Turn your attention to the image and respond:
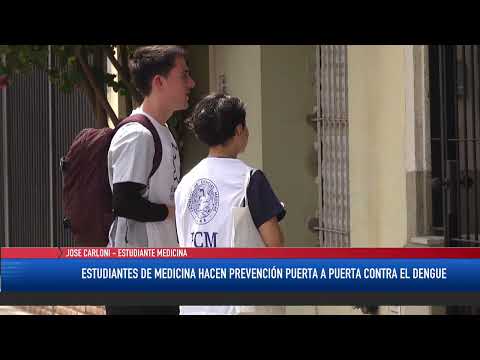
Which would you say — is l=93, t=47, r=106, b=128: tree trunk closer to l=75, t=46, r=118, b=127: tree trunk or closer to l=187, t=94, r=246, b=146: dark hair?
l=75, t=46, r=118, b=127: tree trunk

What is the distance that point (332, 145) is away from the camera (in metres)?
9.73

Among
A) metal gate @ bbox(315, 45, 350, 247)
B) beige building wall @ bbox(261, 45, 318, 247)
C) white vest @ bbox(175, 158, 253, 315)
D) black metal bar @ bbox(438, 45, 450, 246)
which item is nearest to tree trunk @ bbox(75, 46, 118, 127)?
beige building wall @ bbox(261, 45, 318, 247)

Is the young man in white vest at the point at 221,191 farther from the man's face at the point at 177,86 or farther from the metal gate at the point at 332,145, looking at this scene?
the metal gate at the point at 332,145

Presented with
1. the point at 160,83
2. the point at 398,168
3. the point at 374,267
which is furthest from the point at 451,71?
the point at 160,83

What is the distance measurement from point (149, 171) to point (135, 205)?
Answer: 0.18m

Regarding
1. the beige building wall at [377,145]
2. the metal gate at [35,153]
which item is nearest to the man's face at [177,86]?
the beige building wall at [377,145]

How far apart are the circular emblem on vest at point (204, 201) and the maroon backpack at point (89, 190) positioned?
71 cm

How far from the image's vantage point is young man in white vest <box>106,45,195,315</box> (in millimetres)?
5887

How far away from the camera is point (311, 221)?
33.9ft

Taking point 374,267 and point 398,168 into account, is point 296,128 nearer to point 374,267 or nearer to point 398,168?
point 398,168

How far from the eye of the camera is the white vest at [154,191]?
5.94m

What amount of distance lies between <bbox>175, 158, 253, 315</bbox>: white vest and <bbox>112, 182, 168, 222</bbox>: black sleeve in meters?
0.29

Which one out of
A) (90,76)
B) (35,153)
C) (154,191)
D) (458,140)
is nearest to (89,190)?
(154,191)

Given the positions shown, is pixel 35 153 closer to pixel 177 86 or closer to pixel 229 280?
pixel 229 280
